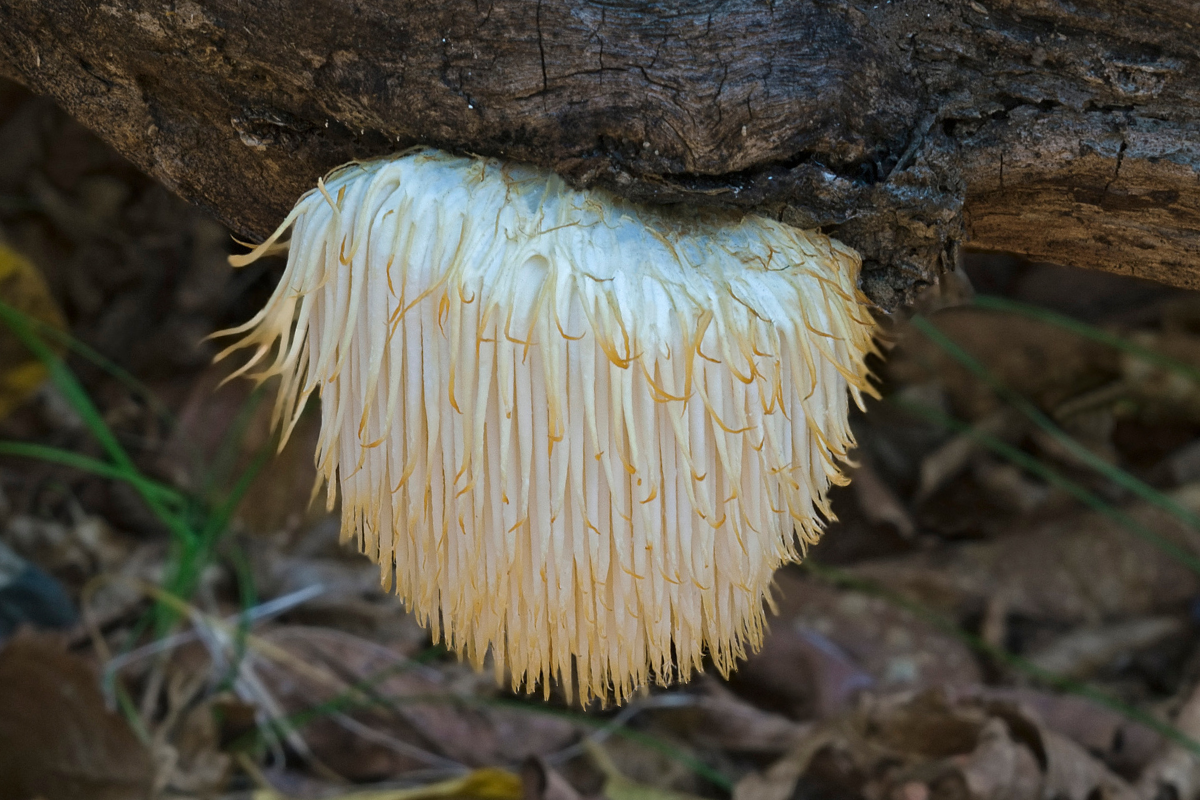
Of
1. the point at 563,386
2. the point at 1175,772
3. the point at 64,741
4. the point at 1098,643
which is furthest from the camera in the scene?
the point at 1098,643

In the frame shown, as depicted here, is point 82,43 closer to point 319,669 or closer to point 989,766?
point 319,669

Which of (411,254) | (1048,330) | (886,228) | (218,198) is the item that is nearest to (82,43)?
(218,198)

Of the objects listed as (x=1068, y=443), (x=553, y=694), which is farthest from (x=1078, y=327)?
(x=553, y=694)

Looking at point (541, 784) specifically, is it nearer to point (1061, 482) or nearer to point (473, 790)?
point (473, 790)

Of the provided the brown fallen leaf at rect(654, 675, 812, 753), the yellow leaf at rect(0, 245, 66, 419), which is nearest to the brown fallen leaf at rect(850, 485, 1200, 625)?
the brown fallen leaf at rect(654, 675, 812, 753)

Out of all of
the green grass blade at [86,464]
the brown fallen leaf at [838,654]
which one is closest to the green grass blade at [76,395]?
the green grass blade at [86,464]

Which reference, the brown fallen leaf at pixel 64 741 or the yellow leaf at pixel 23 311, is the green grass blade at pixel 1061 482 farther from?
the yellow leaf at pixel 23 311
